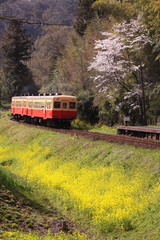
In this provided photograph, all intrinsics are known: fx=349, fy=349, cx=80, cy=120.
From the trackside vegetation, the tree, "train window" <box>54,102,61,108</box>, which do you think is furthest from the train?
the trackside vegetation

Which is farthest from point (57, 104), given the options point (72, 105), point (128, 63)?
point (128, 63)

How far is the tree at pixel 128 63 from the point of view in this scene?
92.2 feet

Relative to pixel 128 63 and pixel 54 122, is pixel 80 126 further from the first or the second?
pixel 128 63

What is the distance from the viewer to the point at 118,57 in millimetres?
30641

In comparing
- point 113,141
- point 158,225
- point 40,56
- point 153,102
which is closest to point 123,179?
Answer: point 158,225

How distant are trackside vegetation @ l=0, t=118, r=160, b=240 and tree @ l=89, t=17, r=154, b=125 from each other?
33.8 ft

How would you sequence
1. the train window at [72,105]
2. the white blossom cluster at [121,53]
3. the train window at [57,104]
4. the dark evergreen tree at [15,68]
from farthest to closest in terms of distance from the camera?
the dark evergreen tree at [15,68], the white blossom cluster at [121,53], the train window at [72,105], the train window at [57,104]

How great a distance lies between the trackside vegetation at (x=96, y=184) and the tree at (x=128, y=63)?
33.8 ft

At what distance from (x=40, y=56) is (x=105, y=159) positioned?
6745cm

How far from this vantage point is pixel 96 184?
504 inches

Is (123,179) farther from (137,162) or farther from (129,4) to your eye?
(129,4)

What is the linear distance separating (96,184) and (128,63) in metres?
18.0

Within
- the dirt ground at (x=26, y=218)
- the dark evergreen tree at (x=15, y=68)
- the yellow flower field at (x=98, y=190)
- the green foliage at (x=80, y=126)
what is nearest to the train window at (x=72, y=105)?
the green foliage at (x=80, y=126)

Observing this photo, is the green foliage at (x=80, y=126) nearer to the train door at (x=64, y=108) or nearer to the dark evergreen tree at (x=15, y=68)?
the train door at (x=64, y=108)
